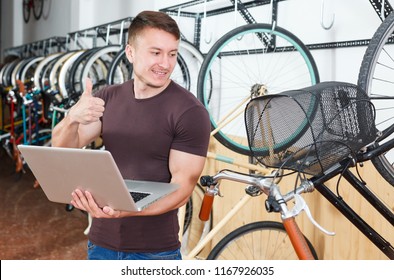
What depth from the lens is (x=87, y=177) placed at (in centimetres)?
131

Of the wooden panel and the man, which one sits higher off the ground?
the man

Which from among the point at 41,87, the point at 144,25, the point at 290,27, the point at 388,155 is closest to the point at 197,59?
the point at 290,27

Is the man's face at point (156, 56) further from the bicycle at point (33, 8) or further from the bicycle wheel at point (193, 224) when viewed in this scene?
the bicycle at point (33, 8)

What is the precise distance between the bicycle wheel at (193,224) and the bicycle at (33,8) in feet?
19.5

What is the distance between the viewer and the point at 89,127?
1.72 meters

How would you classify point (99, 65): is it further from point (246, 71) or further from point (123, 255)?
point (123, 255)

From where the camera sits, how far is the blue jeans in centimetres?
159

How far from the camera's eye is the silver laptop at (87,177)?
1237 millimetres

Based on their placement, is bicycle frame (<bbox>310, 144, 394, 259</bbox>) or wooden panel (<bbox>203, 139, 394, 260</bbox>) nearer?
bicycle frame (<bbox>310, 144, 394, 259</bbox>)

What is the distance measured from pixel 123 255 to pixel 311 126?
0.70 m

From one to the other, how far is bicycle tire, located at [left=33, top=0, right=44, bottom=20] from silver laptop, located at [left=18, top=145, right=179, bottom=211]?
7436 millimetres

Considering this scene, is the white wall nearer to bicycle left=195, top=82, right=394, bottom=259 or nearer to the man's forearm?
bicycle left=195, top=82, right=394, bottom=259

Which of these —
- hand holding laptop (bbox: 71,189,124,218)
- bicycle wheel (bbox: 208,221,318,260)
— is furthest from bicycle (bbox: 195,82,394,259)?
bicycle wheel (bbox: 208,221,318,260)

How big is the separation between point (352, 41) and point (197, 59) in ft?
4.25
